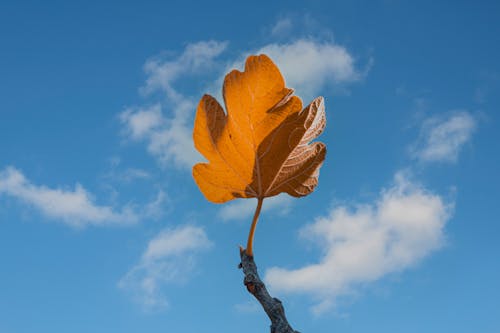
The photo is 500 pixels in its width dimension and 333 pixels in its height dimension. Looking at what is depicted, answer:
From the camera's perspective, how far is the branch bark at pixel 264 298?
2.14 metres

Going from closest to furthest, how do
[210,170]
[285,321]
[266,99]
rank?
1. [285,321]
2. [266,99]
3. [210,170]

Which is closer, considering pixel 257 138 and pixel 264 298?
pixel 264 298

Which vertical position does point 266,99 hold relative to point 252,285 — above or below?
above

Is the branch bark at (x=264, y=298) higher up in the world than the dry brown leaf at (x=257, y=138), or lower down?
lower down

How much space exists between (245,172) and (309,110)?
426 mm

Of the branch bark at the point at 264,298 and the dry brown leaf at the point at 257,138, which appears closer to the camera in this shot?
the branch bark at the point at 264,298

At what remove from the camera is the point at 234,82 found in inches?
88.7

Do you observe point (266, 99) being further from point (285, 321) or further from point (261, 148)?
point (285, 321)

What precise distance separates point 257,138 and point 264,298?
729 millimetres

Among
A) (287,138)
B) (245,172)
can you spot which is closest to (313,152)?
(287,138)

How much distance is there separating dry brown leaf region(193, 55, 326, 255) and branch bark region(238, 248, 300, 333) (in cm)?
20

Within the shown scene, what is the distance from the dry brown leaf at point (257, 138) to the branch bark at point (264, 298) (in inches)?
7.8

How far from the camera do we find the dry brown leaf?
2283mm

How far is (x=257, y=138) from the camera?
2.37 meters
